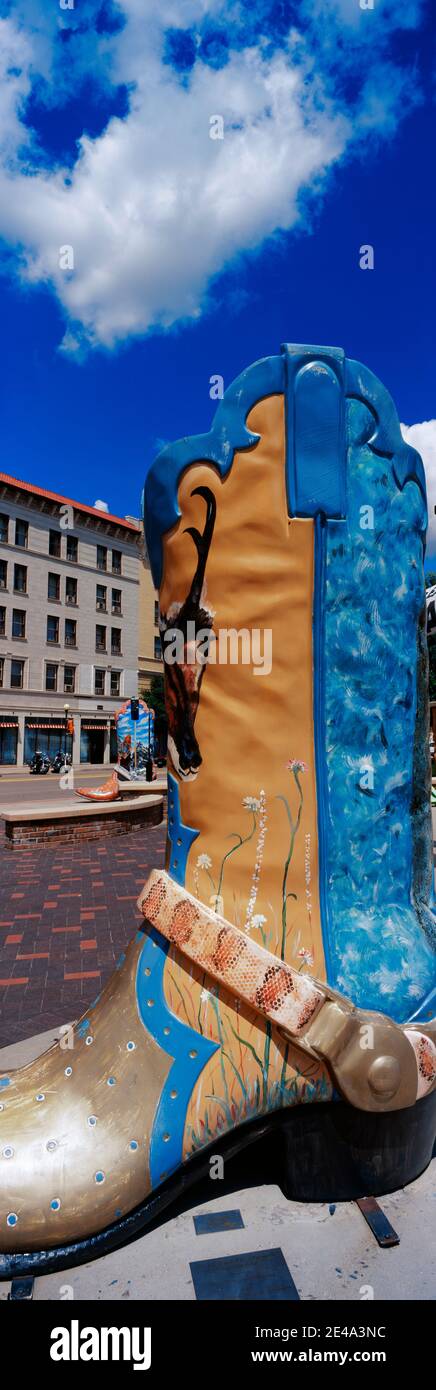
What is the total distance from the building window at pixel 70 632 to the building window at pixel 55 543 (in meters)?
2.57

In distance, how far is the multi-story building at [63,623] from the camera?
27312 mm

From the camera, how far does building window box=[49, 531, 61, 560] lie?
28828 millimetres

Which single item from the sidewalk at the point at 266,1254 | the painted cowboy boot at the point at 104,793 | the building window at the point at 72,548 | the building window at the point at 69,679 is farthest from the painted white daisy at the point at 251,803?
the building window at the point at 72,548

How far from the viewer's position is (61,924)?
507 centimetres

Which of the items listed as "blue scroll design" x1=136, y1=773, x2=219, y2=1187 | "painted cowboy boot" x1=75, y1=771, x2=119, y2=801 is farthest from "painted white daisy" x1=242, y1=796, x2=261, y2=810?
"painted cowboy boot" x1=75, y1=771, x2=119, y2=801

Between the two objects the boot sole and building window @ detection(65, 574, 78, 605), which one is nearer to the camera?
the boot sole

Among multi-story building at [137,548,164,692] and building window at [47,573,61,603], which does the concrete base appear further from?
multi-story building at [137,548,164,692]

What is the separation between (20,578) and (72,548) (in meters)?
2.99

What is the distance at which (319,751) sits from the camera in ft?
4.99

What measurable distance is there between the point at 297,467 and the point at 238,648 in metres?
0.39

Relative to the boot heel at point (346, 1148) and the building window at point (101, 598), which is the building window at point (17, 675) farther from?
the boot heel at point (346, 1148)

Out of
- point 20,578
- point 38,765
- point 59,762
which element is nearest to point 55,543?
point 20,578

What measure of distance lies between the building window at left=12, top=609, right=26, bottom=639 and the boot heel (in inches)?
1073
